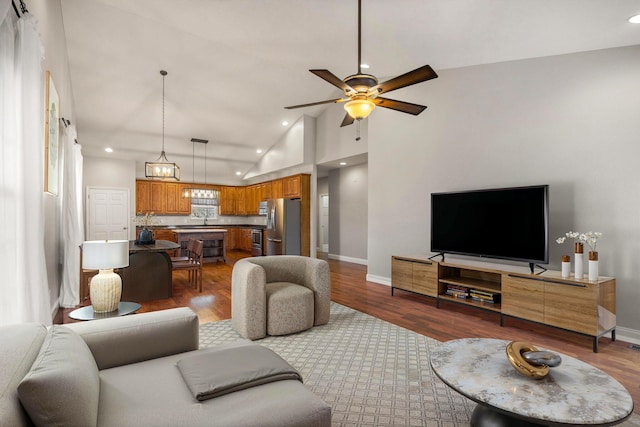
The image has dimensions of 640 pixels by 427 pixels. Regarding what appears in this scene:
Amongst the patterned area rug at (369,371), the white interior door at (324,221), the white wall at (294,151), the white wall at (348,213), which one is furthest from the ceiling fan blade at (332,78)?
the white interior door at (324,221)

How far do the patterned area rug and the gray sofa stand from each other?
83 centimetres

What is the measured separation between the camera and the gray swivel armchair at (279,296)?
3.16 meters

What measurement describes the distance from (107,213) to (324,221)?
577 centimetres

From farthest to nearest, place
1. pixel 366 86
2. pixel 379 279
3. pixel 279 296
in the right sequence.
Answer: pixel 379 279 < pixel 279 296 < pixel 366 86

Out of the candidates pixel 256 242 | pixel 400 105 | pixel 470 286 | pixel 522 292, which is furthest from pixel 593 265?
pixel 256 242

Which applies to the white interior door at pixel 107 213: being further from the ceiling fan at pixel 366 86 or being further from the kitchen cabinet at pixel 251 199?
the ceiling fan at pixel 366 86

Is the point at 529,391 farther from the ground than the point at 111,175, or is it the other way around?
the point at 111,175

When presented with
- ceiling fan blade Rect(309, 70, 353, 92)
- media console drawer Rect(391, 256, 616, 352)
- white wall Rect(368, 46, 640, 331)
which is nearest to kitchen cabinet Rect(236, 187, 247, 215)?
white wall Rect(368, 46, 640, 331)

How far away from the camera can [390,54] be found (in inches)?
167

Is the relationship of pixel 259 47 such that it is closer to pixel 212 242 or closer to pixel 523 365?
pixel 523 365

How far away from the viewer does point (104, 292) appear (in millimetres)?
2562

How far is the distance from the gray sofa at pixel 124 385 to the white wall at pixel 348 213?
6419 mm

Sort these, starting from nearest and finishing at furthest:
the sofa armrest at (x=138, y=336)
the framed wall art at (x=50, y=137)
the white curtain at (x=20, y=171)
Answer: the sofa armrest at (x=138, y=336) → the white curtain at (x=20, y=171) → the framed wall art at (x=50, y=137)

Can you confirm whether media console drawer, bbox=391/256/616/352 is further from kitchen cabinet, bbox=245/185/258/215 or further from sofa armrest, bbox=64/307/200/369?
kitchen cabinet, bbox=245/185/258/215
